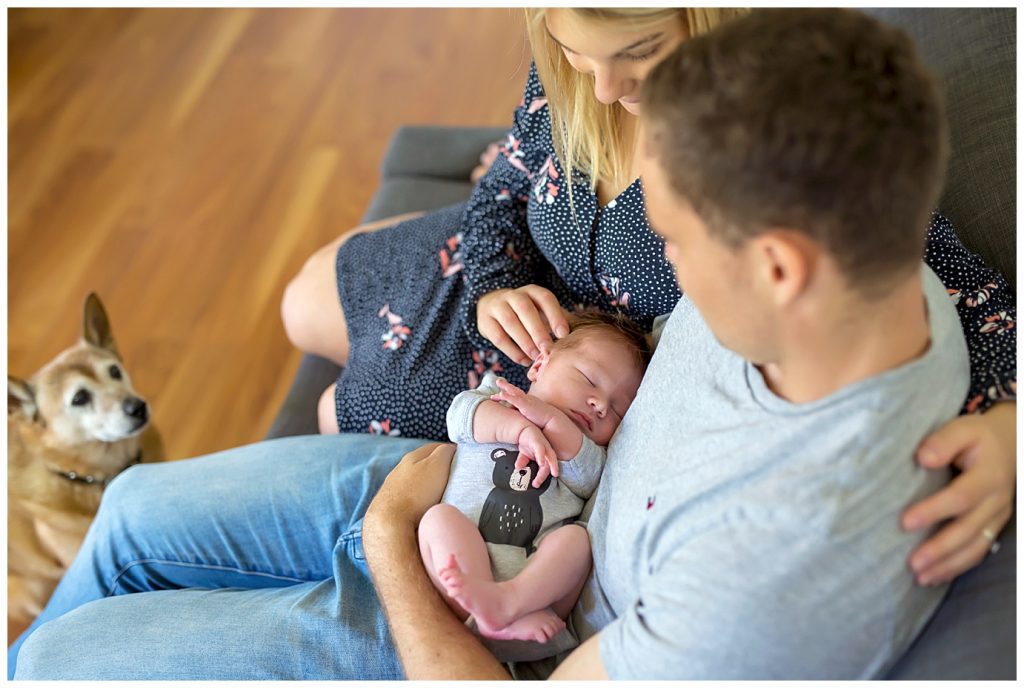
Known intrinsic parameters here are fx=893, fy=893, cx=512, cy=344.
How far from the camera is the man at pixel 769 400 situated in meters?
0.68

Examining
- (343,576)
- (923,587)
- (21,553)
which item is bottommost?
(21,553)

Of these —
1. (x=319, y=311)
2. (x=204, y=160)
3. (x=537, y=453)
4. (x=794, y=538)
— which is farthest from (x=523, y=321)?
(x=204, y=160)

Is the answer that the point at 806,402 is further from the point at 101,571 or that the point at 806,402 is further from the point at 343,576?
the point at 101,571

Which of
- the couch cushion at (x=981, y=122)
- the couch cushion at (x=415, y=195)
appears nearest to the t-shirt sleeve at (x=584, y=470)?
the couch cushion at (x=981, y=122)

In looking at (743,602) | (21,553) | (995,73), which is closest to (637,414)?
(743,602)

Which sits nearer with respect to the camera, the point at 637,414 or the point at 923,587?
the point at 923,587

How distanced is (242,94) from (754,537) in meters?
2.69

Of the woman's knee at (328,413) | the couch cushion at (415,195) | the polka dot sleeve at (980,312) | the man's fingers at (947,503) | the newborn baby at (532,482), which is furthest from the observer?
the couch cushion at (415,195)

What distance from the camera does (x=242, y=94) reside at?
3004mm

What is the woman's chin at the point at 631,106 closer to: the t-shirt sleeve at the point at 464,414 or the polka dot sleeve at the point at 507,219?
the polka dot sleeve at the point at 507,219

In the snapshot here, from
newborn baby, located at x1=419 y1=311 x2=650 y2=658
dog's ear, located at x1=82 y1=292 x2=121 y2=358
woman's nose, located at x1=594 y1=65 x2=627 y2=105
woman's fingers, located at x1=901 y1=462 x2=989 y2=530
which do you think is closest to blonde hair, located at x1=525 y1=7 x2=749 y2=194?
woman's nose, located at x1=594 y1=65 x2=627 y2=105

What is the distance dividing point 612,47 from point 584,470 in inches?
20.6

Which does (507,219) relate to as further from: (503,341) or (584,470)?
(584,470)

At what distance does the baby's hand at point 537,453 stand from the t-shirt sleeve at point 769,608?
0.33m
